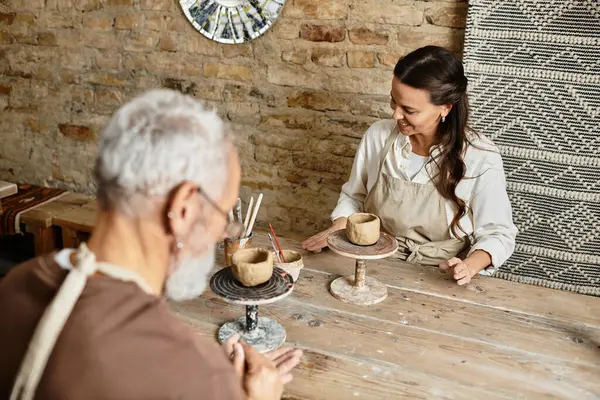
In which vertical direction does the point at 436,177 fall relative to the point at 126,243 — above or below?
below

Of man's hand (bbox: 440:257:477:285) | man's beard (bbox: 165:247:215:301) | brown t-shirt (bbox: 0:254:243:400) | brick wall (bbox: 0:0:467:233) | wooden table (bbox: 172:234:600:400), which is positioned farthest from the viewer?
brick wall (bbox: 0:0:467:233)

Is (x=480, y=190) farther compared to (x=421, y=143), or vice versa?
(x=421, y=143)

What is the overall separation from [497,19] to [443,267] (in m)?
1.20

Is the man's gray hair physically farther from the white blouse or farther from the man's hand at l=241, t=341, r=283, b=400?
the white blouse

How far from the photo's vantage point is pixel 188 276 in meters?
1.26

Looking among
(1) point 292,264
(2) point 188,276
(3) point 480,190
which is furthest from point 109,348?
(3) point 480,190

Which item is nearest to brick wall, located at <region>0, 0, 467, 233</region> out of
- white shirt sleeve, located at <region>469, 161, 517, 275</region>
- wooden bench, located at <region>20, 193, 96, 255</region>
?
wooden bench, located at <region>20, 193, 96, 255</region>

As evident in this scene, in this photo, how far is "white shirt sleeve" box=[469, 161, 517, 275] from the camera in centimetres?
229

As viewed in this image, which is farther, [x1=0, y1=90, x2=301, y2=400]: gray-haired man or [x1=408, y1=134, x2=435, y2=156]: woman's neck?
[x1=408, y1=134, x2=435, y2=156]: woman's neck

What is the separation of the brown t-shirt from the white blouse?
4.84ft

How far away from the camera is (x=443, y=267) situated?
206 cm

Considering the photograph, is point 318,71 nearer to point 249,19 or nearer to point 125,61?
point 249,19

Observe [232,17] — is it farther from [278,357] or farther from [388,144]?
[278,357]

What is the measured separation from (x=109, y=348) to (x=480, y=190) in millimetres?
1760
